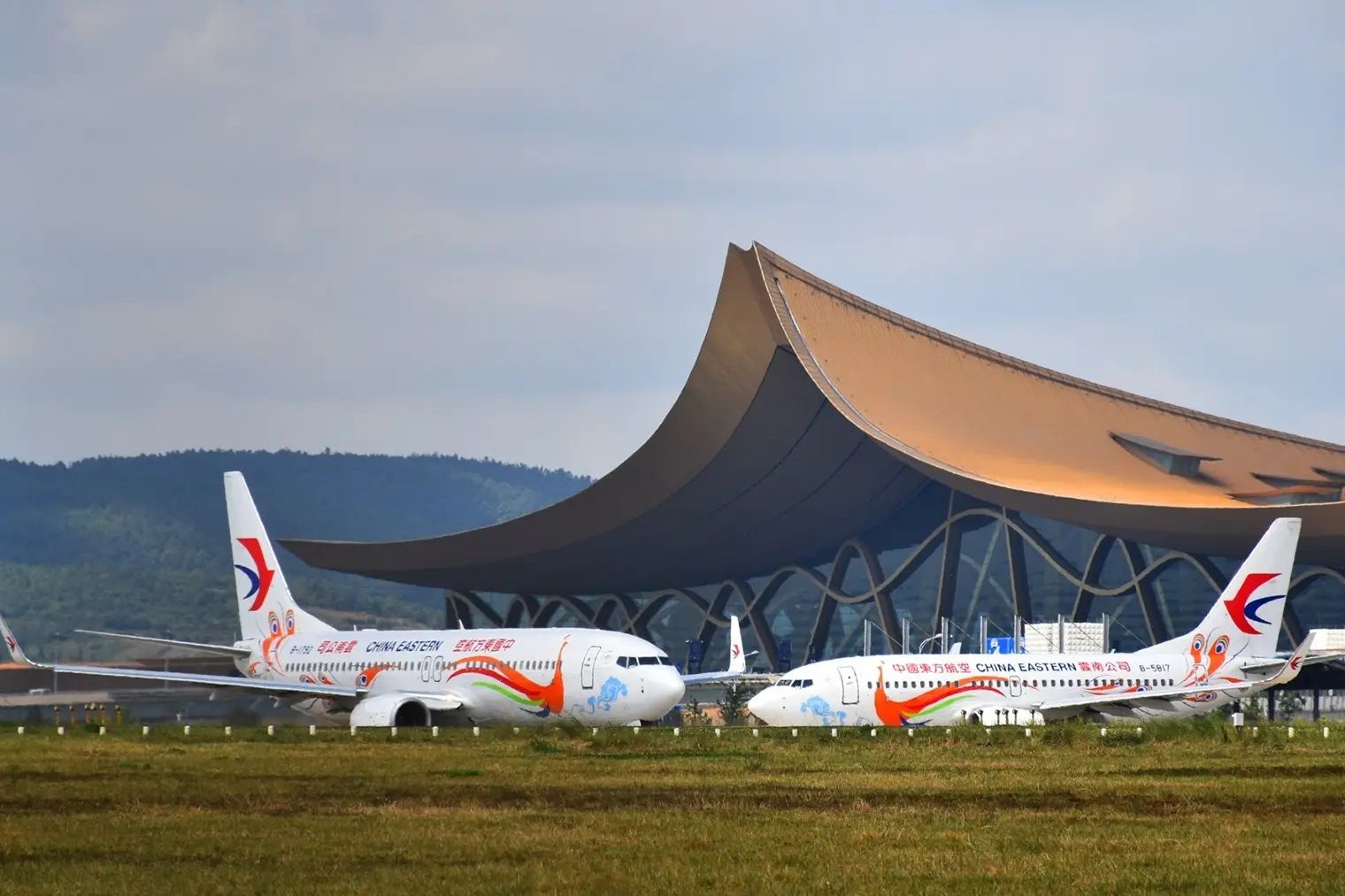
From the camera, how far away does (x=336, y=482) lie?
557 feet

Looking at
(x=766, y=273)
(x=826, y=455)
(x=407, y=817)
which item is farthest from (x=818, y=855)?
(x=826, y=455)

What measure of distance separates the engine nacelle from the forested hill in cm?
3070

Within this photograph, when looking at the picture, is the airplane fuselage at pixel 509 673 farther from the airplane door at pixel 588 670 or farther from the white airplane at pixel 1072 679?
the white airplane at pixel 1072 679

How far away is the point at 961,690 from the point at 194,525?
324 feet

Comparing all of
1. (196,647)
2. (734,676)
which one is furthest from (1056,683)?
(196,647)

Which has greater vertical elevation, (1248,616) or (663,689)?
(1248,616)

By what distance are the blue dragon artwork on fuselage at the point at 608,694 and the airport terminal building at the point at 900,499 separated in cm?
2132

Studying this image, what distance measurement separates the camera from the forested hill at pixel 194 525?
90.4 m

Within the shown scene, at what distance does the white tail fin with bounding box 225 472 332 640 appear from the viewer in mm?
42438

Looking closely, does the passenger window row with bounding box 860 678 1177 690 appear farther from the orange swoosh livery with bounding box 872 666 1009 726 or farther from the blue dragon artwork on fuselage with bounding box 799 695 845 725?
the blue dragon artwork on fuselage with bounding box 799 695 845 725

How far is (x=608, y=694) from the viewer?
33.3m

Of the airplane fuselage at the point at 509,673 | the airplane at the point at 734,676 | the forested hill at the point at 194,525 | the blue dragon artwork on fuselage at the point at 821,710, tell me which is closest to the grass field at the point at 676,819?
the airplane fuselage at the point at 509,673

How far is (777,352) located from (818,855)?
43.3m

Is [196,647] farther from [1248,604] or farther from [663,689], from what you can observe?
[1248,604]
